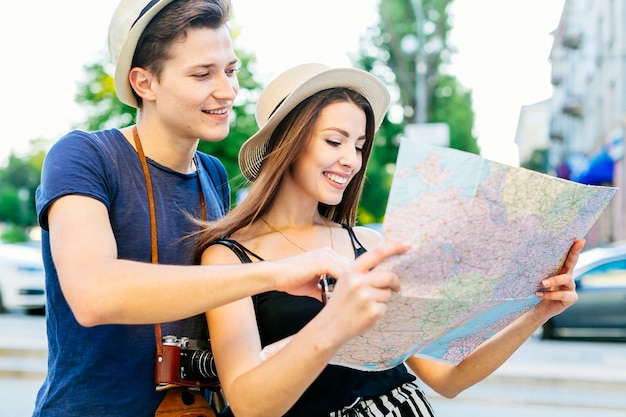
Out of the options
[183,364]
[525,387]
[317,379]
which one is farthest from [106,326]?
[525,387]

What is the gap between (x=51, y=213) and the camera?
175cm

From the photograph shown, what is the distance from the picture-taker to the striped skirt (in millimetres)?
2014

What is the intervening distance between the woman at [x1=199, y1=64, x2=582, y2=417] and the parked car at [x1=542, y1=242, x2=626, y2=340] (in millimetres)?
9415

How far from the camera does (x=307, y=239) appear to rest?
2354 mm

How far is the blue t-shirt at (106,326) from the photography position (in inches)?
72.7

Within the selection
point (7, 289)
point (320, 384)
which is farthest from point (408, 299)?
point (7, 289)

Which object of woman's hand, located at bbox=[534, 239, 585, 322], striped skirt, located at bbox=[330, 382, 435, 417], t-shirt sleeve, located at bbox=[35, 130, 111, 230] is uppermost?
→ t-shirt sleeve, located at bbox=[35, 130, 111, 230]

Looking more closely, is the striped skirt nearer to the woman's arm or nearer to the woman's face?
the woman's arm

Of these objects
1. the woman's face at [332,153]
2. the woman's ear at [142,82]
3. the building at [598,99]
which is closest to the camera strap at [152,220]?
the woman's ear at [142,82]

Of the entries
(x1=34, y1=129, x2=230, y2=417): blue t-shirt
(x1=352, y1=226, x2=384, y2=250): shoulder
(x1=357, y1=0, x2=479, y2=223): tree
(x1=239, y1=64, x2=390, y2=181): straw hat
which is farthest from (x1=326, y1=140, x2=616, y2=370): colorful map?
(x1=357, y1=0, x2=479, y2=223): tree

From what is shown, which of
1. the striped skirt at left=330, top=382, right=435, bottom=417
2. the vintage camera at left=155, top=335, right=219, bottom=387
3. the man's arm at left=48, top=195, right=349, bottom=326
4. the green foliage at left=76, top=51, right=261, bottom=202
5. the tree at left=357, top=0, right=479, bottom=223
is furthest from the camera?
the tree at left=357, top=0, right=479, bottom=223

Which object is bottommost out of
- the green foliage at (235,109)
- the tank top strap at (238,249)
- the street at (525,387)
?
the street at (525,387)

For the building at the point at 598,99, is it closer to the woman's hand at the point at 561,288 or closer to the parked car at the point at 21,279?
the parked car at the point at 21,279

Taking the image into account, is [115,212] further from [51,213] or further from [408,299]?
[408,299]
